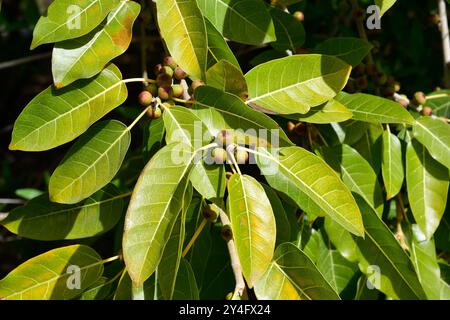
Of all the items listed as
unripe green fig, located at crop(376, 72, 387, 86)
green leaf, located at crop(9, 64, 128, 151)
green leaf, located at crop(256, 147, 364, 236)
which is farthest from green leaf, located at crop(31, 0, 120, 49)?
unripe green fig, located at crop(376, 72, 387, 86)

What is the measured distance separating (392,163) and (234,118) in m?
0.58

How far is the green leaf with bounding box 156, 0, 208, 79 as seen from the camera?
1.24 m

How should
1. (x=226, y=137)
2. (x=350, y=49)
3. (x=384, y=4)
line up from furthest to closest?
(x=350, y=49) → (x=226, y=137) → (x=384, y=4)

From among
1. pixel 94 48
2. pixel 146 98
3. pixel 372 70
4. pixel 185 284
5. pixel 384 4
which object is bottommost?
pixel 185 284

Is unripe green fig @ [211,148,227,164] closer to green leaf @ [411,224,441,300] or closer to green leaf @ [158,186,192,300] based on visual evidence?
green leaf @ [158,186,192,300]

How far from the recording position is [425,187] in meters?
1.62

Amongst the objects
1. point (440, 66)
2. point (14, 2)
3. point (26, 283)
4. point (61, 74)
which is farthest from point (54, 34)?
point (14, 2)

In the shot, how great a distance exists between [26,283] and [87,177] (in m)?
0.32

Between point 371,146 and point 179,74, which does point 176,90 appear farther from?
point 371,146

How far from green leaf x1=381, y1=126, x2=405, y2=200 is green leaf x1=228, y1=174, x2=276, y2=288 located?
1.60 ft

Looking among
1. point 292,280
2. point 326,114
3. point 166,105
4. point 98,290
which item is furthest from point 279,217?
point 98,290

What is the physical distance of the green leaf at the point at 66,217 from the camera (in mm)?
1452

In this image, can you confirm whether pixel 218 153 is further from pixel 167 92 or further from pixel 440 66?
pixel 440 66

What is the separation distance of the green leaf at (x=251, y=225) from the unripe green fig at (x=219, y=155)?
42 millimetres
